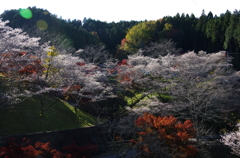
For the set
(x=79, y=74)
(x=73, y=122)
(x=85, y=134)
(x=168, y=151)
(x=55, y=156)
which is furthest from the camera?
(x=79, y=74)

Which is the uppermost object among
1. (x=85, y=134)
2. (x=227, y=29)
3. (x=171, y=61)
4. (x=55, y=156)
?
(x=227, y=29)

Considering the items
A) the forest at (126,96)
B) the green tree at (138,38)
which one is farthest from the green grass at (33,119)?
the green tree at (138,38)

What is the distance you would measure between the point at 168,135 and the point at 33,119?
23.2ft

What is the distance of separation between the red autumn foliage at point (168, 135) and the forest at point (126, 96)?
5 centimetres

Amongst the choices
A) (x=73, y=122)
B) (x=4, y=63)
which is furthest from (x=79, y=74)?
(x=4, y=63)

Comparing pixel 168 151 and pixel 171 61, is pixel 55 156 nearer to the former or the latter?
pixel 168 151

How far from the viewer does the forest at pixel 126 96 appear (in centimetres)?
960

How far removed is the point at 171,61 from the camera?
24828 millimetres

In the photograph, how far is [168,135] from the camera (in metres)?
9.55

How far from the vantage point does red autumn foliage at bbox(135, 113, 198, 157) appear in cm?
955

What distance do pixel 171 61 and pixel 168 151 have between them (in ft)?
54.7

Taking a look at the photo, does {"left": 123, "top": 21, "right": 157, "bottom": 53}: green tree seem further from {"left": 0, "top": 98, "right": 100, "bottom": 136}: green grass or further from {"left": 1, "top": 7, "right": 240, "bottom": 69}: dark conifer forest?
{"left": 0, "top": 98, "right": 100, "bottom": 136}: green grass

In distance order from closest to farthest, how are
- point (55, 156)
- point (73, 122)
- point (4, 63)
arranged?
point (55, 156) < point (4, 63) < point (73, 122)

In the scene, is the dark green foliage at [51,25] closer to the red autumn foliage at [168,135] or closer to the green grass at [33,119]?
the green grass at [33,119]
